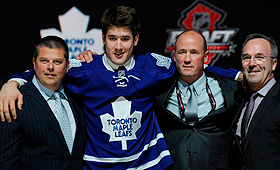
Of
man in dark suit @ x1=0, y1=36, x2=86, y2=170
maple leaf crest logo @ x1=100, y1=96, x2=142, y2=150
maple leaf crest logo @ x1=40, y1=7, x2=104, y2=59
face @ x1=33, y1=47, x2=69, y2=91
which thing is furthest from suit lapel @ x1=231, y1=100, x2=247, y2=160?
maple leaf crest logo @ x1=40, y1=7, x2=104, y2=59

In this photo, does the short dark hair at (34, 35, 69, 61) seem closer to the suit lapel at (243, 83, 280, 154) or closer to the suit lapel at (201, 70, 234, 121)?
the suit lapel at (201, 70, 234, 121)

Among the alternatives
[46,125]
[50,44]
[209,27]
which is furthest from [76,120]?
[209,27]

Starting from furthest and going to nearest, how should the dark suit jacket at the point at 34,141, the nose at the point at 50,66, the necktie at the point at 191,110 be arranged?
the necktie at the point at 191,110 → the nose at the point at 50,66 → the dark suit jacket at the point at 34,141

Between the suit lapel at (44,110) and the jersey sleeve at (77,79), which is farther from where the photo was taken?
the jersey sleeve at (77,79)

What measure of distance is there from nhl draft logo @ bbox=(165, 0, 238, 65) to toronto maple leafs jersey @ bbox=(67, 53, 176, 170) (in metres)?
1.38

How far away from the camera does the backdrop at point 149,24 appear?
3.36m

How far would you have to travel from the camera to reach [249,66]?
7.02 feet

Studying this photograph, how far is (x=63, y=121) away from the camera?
6.27 ft

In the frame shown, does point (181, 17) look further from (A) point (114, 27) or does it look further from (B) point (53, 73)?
(B) point (53, 73)

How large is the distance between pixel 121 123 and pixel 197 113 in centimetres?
44

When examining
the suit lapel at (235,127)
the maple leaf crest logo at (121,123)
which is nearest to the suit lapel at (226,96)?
the suit lapel at (235,127)

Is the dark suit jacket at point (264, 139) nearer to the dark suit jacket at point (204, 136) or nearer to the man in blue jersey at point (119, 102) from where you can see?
the dark suit jacket at point (204, 136)

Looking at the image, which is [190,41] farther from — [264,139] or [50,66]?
[50,66]

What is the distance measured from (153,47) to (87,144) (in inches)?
61.4
